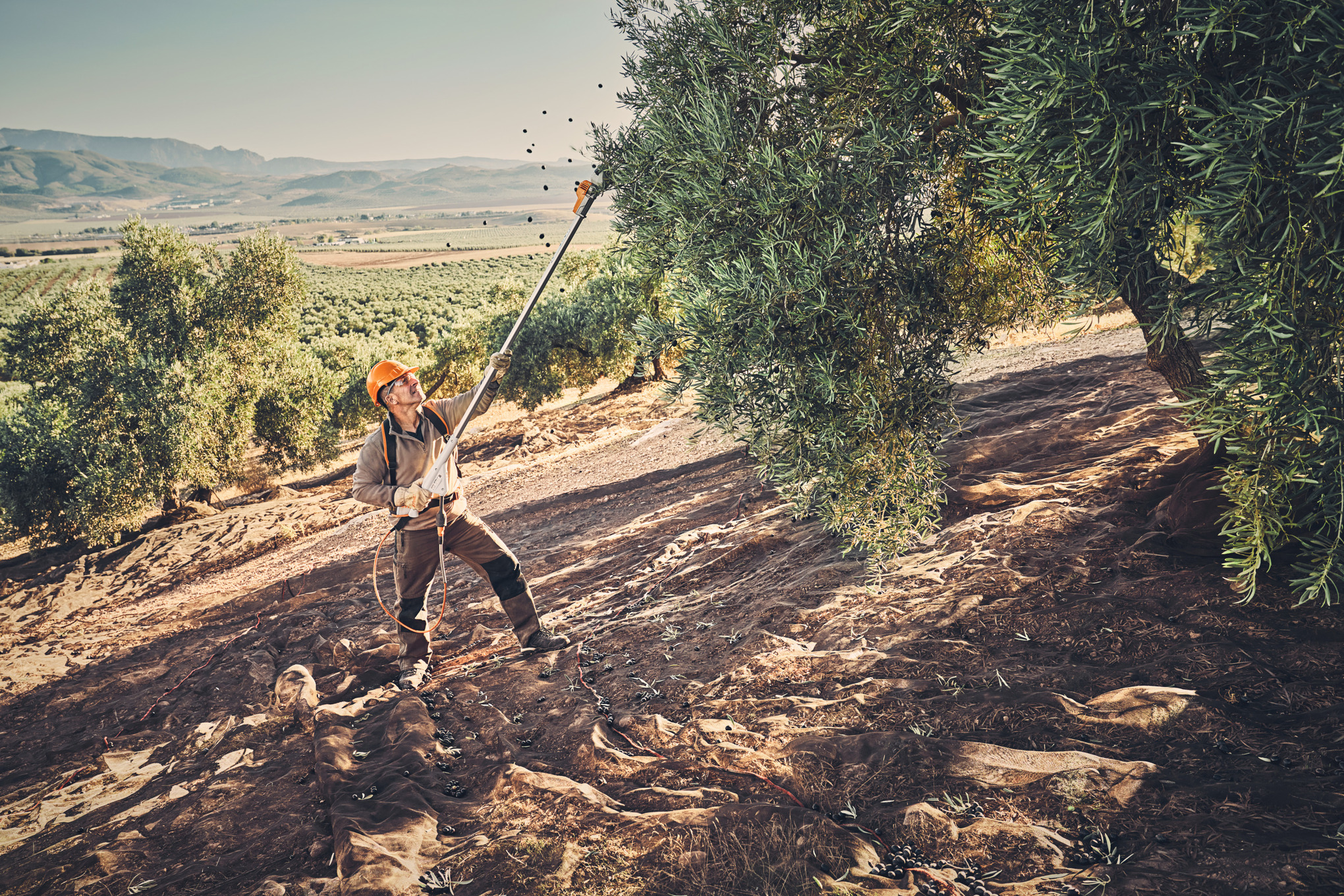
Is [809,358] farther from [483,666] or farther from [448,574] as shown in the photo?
[448,574]

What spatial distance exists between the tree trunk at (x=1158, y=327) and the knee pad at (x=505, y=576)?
670cm

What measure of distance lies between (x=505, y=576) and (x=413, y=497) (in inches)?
56.2

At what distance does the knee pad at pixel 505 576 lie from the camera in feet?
26.1

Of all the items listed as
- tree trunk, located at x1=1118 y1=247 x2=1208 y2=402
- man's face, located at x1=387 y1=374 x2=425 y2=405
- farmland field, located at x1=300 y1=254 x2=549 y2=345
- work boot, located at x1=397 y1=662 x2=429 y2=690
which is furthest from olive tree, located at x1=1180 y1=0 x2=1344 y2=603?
farmland field, located at x1=300 y1=254 x2=549 y2=345

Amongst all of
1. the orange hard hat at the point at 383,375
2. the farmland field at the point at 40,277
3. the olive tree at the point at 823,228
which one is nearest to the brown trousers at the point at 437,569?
the orange hard hat at the point at 383,375

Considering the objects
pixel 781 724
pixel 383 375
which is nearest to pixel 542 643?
pixel 781 724

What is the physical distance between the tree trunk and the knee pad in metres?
6.70

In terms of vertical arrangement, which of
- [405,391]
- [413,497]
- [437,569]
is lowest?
[437,569]

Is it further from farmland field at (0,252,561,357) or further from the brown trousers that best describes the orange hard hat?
farmland field at (0,252,561,357)

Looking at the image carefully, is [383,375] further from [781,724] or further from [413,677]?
[781,724]

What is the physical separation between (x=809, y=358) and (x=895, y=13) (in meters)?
3.04

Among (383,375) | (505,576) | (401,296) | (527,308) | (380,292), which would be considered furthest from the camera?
(380,292)

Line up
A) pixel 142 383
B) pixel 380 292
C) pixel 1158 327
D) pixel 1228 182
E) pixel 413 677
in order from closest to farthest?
pixel 1228 182 → pixel 1158 327 → pixel 413 677 → pixel 142 383 → pixel 380 292

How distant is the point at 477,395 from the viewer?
7379 mm
